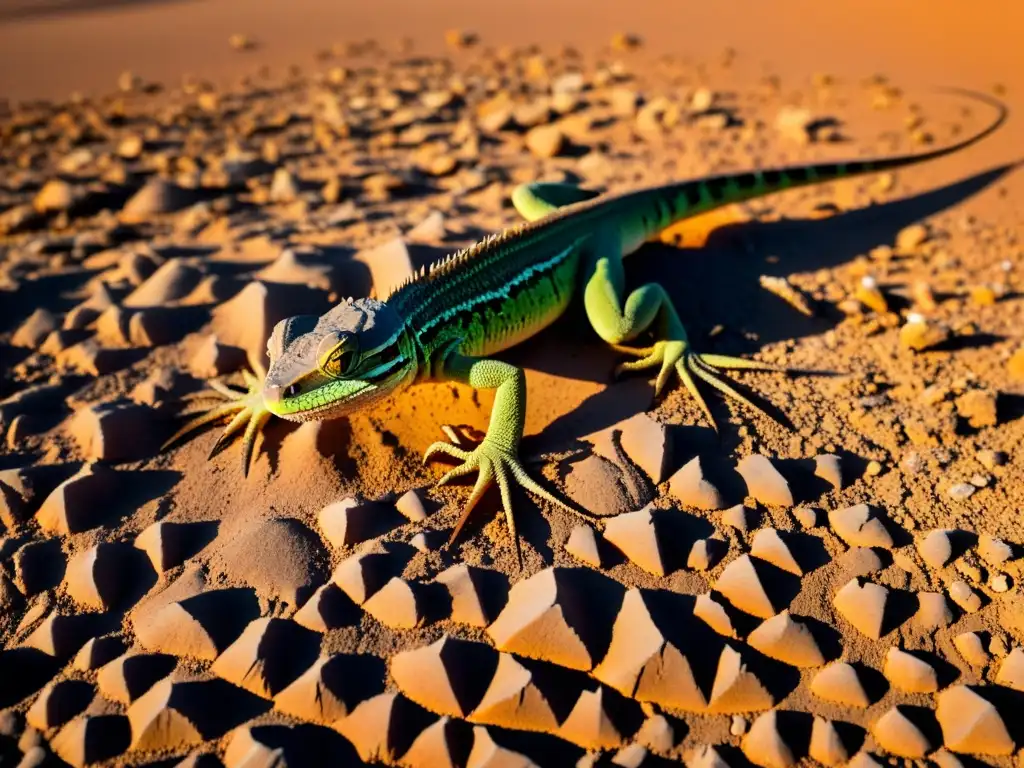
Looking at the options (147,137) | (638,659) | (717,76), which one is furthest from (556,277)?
(147,137)

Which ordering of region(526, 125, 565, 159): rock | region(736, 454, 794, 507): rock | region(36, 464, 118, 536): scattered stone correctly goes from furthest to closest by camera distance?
region(526, 125, 565, 159): rock, region(36, 464, 118, 536): scattered stone, region(736, 454, 794, 507): rock

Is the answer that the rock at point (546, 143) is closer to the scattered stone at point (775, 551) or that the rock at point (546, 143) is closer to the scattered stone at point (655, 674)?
the scattered stone at point (775, 551)

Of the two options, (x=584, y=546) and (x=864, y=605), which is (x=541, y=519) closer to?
(x=584, y=546)

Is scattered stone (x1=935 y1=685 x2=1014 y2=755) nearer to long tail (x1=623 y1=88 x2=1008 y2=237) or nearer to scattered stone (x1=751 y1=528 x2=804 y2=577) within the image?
scattered stone (x1=751 y1=528 x2=804 y2=577)

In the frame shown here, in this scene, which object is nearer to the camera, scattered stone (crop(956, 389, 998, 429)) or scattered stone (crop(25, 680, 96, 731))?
scattered stone (crop(25, 680, 96, 731))

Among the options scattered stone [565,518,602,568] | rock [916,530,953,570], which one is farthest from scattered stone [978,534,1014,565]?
scattered stone [565,518,602,568]

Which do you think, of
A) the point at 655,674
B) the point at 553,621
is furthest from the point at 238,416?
the point at 655,674
